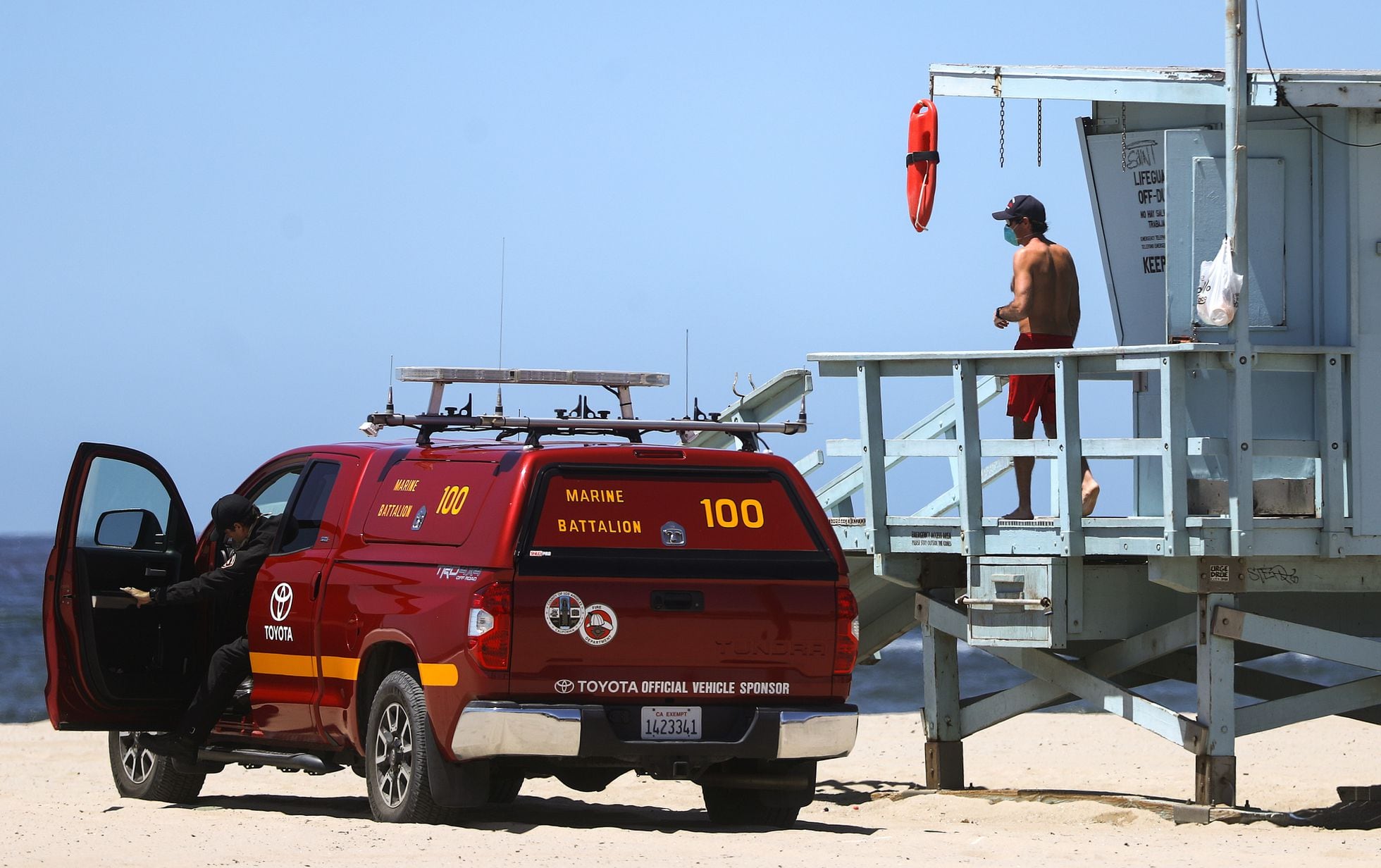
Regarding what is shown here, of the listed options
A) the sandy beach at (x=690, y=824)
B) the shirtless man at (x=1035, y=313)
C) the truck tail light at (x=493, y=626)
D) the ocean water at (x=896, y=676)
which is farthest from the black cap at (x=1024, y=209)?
the ocean water at (x=896, y=676)

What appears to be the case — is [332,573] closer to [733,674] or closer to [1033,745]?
[733,674]

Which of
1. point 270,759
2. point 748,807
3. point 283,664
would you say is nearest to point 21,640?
point 270,759

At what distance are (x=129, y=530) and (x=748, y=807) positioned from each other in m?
3.31

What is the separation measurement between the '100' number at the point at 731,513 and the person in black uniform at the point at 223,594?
2394 millimetres

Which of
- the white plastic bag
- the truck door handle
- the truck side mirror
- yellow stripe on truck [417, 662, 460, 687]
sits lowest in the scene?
yellow stripe on truck [417, 662, 460, 687]

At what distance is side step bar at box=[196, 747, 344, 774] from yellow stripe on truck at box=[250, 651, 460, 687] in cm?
38

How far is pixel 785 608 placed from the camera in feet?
32.0

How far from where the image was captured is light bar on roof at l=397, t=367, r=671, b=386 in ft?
35.0

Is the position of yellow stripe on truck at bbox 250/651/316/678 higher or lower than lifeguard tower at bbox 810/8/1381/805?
lower

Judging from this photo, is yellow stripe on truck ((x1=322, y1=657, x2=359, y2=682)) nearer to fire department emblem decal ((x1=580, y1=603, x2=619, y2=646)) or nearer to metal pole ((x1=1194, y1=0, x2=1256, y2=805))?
fire department emblem decal ((x1=580, y1=603, x2=619, y2=646))

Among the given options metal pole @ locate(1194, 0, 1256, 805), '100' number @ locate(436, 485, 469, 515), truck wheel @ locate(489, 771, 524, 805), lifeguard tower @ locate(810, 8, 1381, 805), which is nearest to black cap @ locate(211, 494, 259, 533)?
'100' number @ locate(436, 485, 469, 515)

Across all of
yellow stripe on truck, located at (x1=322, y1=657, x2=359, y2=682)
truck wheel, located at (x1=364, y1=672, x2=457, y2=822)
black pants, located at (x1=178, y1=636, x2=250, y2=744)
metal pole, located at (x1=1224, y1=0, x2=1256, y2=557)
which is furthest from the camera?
metal pole, located at (x1=1224, y1=0, x2=1256, y2=557)

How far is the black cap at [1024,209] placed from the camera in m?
13.0

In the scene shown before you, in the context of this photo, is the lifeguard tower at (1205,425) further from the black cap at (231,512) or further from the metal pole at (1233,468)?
the black cap at (231,512)
